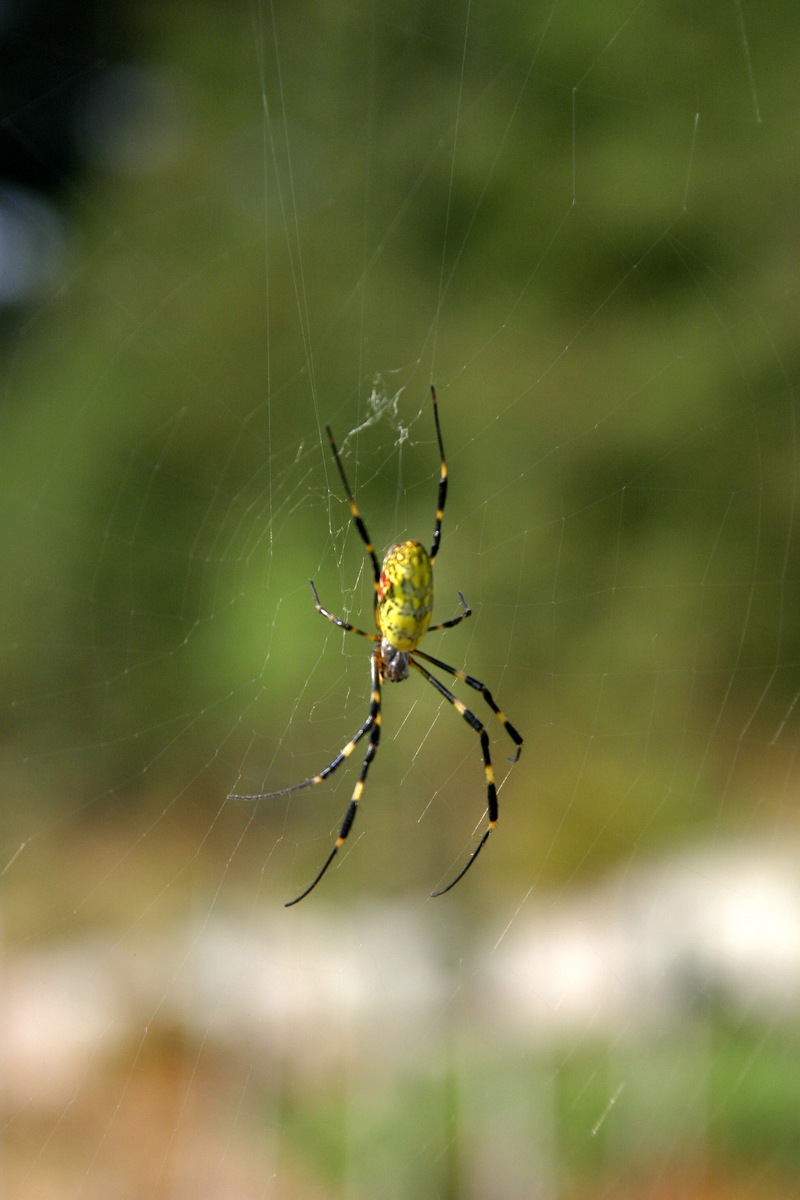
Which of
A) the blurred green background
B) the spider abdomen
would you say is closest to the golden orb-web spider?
the spider abdomen

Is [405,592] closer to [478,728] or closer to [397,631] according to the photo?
[397,631]

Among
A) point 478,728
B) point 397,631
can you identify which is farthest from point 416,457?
point 397,631

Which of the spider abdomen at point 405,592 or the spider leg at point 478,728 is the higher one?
the spider abdomen at point 405,592

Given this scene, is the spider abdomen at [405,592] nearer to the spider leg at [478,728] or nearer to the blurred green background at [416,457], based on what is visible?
the spider leg at [478,728]

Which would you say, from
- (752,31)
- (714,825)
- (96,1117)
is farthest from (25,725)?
(752,31)

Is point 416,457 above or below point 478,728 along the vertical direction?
below

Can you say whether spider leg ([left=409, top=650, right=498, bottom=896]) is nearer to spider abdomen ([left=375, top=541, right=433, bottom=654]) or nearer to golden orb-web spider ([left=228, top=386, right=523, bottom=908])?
golden orb-web spider ([left=228, top=386, right=523, bottom=908])

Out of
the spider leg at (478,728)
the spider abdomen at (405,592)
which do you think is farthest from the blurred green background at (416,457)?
the spider abdomen at (405,592)
